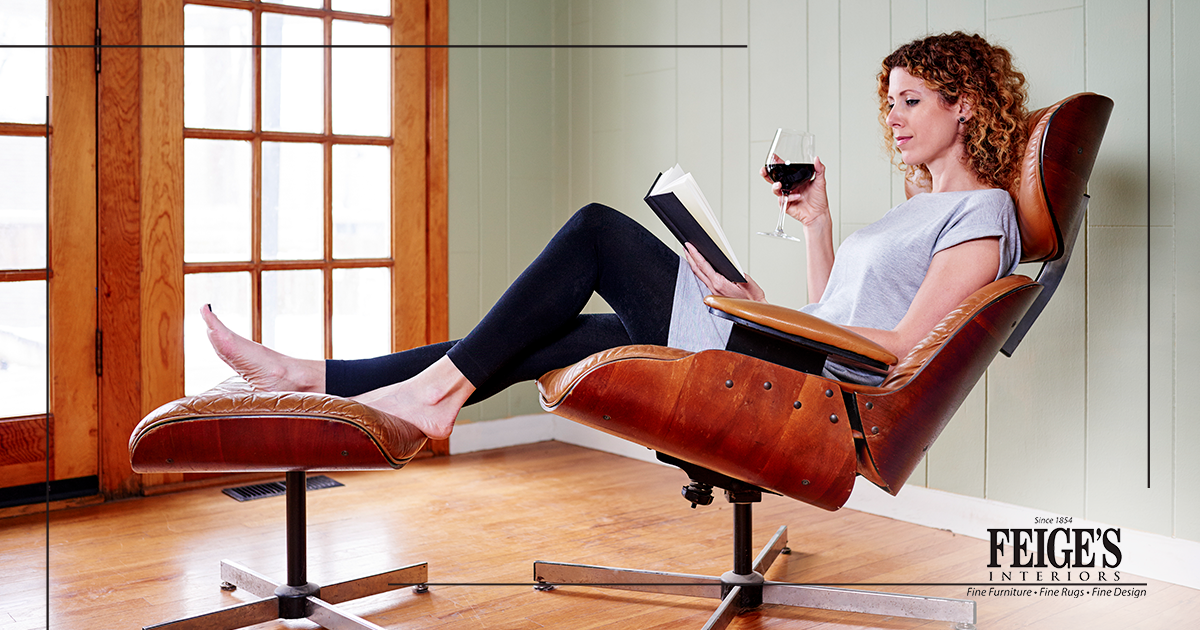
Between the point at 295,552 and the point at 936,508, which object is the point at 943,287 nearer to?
the point at 936,508

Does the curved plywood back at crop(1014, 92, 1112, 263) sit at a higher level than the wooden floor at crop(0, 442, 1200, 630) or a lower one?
higher

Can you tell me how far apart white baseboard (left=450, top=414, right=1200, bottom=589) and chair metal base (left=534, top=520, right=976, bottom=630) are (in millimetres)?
596

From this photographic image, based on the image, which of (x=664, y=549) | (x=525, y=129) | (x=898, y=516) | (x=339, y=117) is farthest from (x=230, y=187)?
(x=898, y=516)

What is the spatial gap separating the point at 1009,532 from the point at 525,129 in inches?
85.6

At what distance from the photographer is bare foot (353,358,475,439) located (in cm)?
174

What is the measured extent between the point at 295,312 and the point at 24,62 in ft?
3.38

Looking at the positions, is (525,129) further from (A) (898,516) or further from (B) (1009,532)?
(B) (1009,532)

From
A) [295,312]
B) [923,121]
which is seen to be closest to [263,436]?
[923,121]

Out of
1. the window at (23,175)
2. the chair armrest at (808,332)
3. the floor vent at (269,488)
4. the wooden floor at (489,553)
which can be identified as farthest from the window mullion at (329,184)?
the chair armrest at (808,332)

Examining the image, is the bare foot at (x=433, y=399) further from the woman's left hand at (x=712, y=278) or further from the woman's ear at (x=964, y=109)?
the woman's ear at (x=964, y=109)

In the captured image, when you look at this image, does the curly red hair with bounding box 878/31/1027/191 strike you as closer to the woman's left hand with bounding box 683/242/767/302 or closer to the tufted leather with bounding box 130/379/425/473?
the woman's left hand with bounding box 683/242/767/302

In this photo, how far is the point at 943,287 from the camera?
1672mm

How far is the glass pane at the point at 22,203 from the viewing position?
8.36 feet

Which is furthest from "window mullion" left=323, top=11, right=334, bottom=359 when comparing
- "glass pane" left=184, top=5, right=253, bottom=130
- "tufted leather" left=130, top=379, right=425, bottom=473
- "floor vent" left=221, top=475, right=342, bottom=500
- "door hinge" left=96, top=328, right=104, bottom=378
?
"tufted leather" left=130, top=379, right=425, bottom=473
